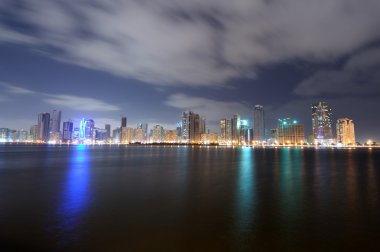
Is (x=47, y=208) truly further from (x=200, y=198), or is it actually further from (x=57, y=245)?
(x=200, y=198)

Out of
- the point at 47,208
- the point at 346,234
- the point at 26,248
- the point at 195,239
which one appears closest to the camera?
the point at 26,248

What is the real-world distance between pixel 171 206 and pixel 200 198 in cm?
431

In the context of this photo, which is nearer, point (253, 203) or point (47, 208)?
point (47, 208)

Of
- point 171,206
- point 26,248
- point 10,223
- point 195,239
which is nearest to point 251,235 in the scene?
point 195,239

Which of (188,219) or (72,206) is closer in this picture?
(188,219)

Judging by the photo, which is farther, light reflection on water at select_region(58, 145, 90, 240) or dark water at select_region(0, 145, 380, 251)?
light reflection on water at select_region(58, 145, 90, 240)

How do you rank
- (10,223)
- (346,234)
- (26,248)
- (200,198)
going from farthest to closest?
(200,198), (10,223), (346,234), (26,248)

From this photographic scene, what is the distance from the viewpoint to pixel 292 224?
18.7 m

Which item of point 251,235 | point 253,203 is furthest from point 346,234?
point 253,203

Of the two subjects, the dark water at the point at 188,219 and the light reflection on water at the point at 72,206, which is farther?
the light reflection on water at the point at 72,206

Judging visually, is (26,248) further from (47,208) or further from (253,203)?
(253,203)

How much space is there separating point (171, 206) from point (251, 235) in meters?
9.25

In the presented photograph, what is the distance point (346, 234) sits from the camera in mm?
16875

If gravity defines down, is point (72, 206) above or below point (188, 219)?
above
